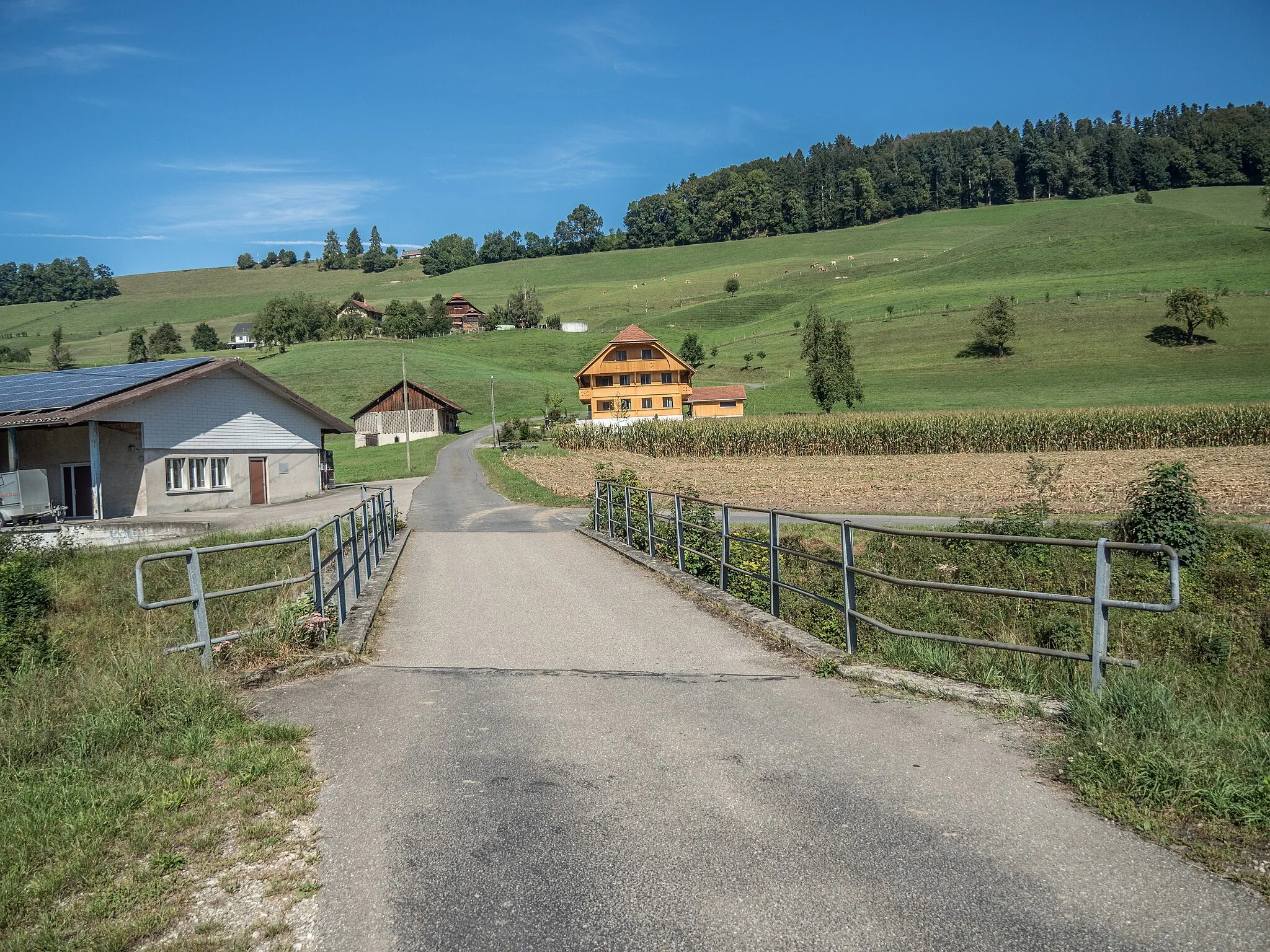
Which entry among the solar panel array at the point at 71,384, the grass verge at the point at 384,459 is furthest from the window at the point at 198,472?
the grass verge at the point at 384,459

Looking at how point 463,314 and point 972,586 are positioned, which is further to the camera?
point 463,314

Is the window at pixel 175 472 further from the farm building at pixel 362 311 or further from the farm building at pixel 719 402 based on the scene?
the farm building at pixel 362 311

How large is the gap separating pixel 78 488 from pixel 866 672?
31787mm

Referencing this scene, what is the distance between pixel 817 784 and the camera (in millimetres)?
4879

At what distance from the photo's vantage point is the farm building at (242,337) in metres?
131

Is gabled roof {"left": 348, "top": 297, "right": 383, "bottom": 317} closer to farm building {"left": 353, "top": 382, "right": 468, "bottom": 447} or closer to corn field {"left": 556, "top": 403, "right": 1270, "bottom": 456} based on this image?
farm building {"left": 353, "top": 382, "right": 468, "bottom": 447}

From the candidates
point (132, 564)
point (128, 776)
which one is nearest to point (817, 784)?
point (128, 776)

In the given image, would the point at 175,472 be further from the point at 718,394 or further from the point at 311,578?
the point at 718,394

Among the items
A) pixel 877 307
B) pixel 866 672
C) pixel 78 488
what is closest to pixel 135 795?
pixel 866 672

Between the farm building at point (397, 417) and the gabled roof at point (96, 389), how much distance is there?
115ft

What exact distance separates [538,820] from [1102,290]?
104374 mm

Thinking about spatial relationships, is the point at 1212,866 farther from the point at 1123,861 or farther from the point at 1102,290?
the point at 1102,290

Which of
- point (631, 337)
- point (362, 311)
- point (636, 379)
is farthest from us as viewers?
point (362, 311)

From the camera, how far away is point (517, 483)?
36938 millimetres
